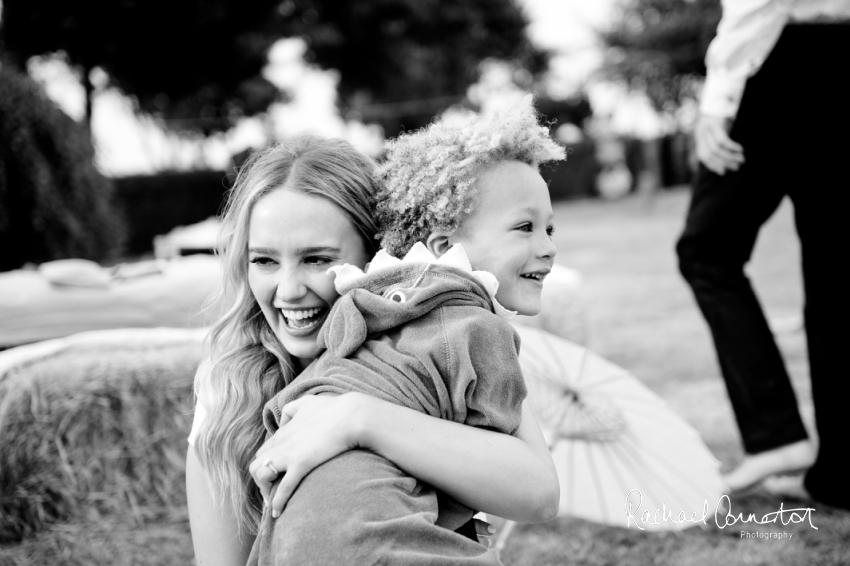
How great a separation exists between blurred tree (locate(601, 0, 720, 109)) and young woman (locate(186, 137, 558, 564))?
28098mm

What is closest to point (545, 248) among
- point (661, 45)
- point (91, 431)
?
point (91, 431)

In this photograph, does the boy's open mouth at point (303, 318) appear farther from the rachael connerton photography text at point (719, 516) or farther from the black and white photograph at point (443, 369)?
the rachael connerton photography text at point (719, 516)

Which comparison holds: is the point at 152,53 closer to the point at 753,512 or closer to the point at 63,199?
the point at 63,199

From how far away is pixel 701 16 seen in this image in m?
26.7

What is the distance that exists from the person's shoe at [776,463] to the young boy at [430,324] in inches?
58.6

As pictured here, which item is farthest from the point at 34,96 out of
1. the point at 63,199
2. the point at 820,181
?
the point at 820,181

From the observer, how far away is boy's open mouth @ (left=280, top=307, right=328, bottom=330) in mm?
1648

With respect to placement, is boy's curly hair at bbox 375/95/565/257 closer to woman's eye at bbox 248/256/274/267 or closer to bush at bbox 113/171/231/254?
woman's eye at bbox 248/256/274/267

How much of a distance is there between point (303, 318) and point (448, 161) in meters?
0.52

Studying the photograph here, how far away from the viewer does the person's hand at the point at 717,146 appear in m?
2.47

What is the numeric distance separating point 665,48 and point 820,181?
28493 millimetres

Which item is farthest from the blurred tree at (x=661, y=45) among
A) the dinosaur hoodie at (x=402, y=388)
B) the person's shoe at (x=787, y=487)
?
the dinosaur hoodie at (x=402, y=388)

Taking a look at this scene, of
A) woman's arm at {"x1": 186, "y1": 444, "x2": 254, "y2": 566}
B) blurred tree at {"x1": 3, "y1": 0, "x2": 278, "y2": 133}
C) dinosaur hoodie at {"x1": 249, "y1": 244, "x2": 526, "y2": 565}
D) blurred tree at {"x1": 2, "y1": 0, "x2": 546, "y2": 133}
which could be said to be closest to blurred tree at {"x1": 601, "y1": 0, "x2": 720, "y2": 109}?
blurred tree at {"x1": 2, "y1": 0, "x2": 546, "y2": 133}

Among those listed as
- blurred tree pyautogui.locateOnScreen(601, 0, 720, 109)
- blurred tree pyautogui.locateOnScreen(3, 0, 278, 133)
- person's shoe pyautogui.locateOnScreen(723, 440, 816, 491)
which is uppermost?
blurred tree pyautogui.locateOnScreen(601, 0, 720, 109)
